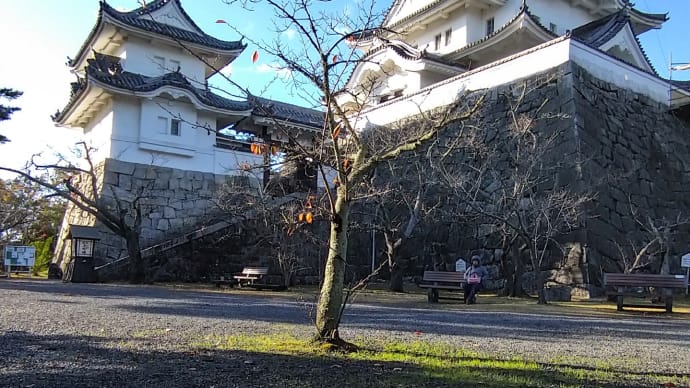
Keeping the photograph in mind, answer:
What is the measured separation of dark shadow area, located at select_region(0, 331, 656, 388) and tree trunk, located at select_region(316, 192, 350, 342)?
1.36 ft

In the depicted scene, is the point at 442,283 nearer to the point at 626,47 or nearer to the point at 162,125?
the point at 162,125

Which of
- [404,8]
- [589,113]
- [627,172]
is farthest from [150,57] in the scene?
[627,172]

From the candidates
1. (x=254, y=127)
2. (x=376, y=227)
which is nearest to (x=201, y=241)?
(x=376, y=227)

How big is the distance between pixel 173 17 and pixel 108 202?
7.99m

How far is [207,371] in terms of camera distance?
13.3ft

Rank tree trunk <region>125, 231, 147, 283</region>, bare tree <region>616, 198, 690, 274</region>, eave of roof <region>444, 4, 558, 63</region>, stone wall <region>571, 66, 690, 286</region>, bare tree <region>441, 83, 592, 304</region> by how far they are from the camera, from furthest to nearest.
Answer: eave of roof <region>444, 4, 558, 63</region> → tree trunk <region>125, 231, 147, 283</region> → stone wall <region>571, 66, 690, 286</region> → bare tree <region>616, 198, 690, 274</region> → bare tree <region>441, 83, 592, 304</region>

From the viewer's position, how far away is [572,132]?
15664mm

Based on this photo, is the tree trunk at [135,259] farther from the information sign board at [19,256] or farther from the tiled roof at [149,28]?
the tiled roof at [149,28]

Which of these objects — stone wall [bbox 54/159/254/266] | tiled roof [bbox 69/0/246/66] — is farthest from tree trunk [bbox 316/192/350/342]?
tiled roof [bbox 69/0/246/66]

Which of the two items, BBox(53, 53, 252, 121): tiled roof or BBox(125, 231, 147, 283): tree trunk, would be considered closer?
BBox(125, 231, 147, 283): tree trunk

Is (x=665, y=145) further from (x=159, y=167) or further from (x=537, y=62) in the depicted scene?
(x=159, y=167)

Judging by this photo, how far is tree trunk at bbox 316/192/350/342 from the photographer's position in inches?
196

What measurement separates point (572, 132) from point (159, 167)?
1379cm

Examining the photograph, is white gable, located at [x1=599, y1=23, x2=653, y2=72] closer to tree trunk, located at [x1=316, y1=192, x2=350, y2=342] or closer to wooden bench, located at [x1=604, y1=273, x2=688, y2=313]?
wooden bench, located at [x1=604, y1=273, x2=688, y2=313]
